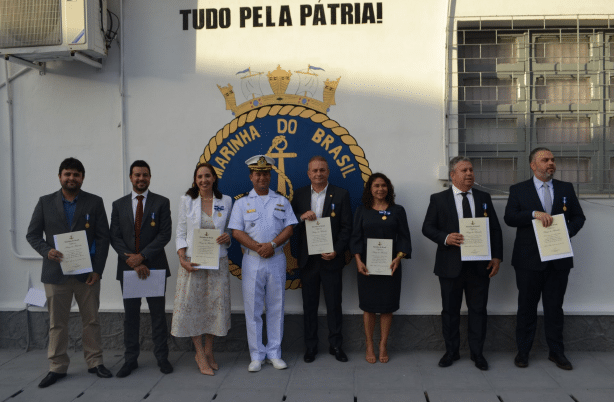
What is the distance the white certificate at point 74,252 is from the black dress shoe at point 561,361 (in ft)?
13.6

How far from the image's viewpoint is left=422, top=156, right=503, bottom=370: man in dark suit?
14.9 ft

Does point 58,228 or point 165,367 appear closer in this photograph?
point 58,228

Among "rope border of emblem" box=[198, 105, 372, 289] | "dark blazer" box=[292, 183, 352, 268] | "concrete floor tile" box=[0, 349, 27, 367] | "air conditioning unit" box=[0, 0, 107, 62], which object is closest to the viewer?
"dark blazer" box=[292, 183, 352, 268]

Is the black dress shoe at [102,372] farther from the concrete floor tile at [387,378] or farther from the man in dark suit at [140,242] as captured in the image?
the concrete floor tile at [387,378]

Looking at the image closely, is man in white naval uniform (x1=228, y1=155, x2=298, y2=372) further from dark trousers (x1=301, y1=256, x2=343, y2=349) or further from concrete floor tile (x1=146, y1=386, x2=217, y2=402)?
concrete floor tile (x1=146, y1=386, x2=217, y2=402)

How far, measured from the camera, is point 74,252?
14.3ft

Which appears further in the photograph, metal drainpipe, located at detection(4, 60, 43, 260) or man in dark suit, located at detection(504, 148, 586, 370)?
metal drainpipe, located at detection(4, 60, 43, 260)

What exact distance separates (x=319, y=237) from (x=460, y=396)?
1734 millimetres

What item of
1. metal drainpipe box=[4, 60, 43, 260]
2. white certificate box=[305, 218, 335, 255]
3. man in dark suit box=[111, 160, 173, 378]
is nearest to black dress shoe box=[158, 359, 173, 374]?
man in dark suit box=[111, 160, 173, 378]

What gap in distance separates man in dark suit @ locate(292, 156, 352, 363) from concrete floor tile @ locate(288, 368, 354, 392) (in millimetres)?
260

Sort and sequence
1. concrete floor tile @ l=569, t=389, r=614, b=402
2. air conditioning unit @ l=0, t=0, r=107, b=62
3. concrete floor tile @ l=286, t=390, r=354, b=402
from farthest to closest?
air conditioning unit @ l=0, t=0, r=107, b=62 → concrete floor tile @ l=286, t=390, r=354, b=402 → concrete floor tile @ l=569, t=389, r=614, b=402

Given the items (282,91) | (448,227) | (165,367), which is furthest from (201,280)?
(448,227)

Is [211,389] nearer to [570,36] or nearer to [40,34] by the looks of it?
[40,34]

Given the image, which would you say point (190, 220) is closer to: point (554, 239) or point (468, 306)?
point (468, 306)
